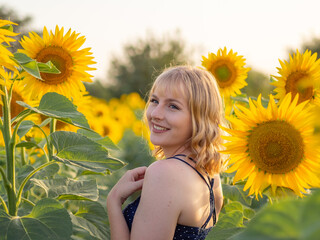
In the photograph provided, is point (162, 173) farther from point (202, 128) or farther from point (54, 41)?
point (54, 41)

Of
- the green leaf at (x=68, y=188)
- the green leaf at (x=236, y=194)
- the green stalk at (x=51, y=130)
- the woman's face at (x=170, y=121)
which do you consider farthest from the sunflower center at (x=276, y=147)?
the green stalk at (x=51, y=130)

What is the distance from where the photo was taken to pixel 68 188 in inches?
76.7

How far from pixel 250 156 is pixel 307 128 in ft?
0.73

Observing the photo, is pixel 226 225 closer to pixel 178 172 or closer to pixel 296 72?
pixel 178 172

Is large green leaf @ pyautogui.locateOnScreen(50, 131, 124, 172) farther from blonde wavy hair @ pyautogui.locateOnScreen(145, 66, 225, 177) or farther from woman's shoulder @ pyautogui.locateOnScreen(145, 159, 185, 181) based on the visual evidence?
blonde wavy hair @ pyautogui.locateOnScreen(145, 66, 225, 177)

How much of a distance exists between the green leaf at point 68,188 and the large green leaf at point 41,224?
23 centimetres

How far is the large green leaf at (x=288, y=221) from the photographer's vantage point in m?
0.50

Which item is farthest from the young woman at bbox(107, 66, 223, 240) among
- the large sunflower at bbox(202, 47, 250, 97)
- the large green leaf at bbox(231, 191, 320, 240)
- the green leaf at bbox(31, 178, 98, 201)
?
the large sunflower at bbox(202, 47, 250, 97)

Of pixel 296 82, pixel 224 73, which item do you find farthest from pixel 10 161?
pixel 224 73

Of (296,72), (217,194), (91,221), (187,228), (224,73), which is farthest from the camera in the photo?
(224,73)

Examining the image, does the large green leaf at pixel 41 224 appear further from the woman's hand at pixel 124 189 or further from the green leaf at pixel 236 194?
the green leaf at pixel 236 194

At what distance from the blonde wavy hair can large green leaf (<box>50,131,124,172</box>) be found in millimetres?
418

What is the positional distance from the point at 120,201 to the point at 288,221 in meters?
1.50

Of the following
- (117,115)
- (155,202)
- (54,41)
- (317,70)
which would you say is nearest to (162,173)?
(155,202)
